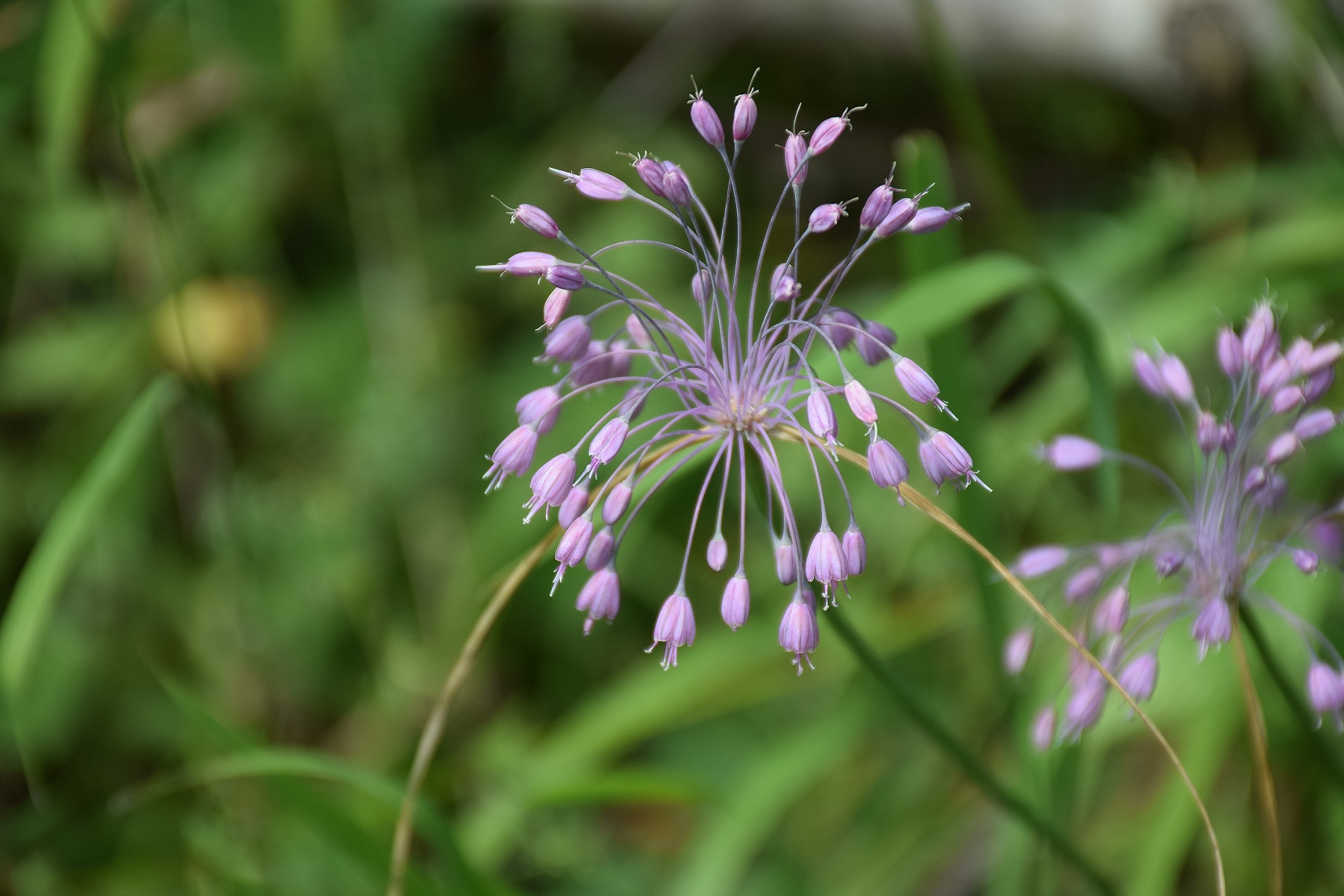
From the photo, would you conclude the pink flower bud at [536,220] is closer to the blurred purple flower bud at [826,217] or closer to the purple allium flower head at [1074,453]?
the blurred purple flower bud at [826,217]

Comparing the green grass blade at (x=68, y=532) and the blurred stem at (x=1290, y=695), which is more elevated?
the green grass blade at (x=68, y=532)

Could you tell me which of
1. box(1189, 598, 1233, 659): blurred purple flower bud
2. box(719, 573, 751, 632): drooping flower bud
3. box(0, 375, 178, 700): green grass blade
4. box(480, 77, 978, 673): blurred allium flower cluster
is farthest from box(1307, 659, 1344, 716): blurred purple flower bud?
box(0, 375, 178, 700): green grass blade

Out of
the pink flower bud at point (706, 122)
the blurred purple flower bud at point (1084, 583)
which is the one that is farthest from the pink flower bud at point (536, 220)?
the blurred purple flower bud at point (1084, 583)

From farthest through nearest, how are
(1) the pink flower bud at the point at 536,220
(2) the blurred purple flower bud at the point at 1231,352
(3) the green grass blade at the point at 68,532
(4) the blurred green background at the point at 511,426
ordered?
(4) the blurred green background at the point at 511,426 < (3) the green grass blade at the point at 68,532 < (2) the blurred purple flower bud at the point at 1231,352 < (1) the pink flower bud at the point at 536,220

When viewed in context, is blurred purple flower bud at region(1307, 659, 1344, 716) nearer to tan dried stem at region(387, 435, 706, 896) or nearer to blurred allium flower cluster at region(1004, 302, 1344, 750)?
blurred allium flower cluster at region(1004, 302, 1344, 750)

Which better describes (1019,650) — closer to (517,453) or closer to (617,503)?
(617,503)

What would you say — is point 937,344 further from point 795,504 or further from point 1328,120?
point 1328,120

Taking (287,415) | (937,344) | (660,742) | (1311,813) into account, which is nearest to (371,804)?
(660,742)
